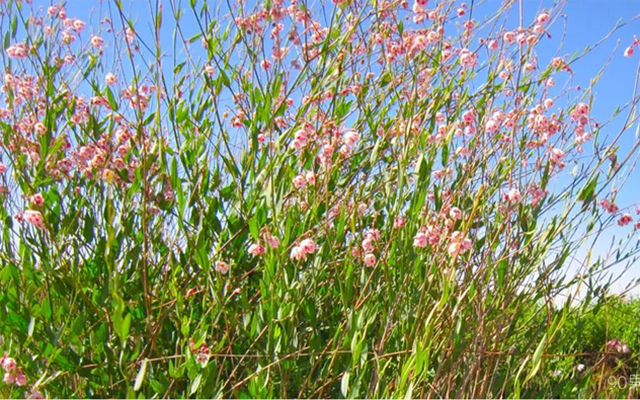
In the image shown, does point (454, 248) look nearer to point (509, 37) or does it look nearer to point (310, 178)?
point (310, 178)

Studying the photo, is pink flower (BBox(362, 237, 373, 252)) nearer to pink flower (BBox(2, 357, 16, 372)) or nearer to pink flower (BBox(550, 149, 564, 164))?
pink flower (BBox(550, 149, 564, 164))

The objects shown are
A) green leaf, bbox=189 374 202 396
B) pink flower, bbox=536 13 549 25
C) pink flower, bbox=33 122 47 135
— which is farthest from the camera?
pink flower, bbox=536 13 549 25

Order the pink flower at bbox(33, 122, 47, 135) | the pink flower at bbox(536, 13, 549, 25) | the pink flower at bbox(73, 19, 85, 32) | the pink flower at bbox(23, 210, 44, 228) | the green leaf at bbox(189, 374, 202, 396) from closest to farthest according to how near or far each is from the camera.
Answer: the green leaf at bbox(189, 374, 202, 396) < the pink flower at bbox(23, 210, 44, 228) < the pink flower at bbox(33, 122, 47, 135) < the pink flower at bbox(536, 13, 549, 25) < the pink flower at bbox(73, 19, 85, 32)

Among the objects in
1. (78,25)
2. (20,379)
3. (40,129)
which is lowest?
(20,379)

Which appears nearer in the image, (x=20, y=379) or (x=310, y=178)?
(x=20, y=379)

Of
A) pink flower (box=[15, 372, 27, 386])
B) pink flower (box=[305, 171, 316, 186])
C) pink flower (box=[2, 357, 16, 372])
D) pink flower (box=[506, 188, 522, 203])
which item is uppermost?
pink flower (box=[305, 171, 316, 186])

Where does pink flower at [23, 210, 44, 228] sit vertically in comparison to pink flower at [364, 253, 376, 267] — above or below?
above

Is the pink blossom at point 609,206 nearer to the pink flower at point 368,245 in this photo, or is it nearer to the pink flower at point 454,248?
the pink flower at point 454,248

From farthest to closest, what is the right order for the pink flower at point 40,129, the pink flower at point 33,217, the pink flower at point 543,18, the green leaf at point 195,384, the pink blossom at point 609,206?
the pink flower at point 543,18
the pink flower at point 40,129
the pink blossom at point 609,206
the pink flower at point 33,217
the green leaf at point 195,384

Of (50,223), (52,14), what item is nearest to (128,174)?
(50,223)

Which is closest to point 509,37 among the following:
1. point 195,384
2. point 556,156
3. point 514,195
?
point 556,156

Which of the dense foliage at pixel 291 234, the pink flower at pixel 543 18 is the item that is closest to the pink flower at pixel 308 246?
the dense foliage at pixel 291 234

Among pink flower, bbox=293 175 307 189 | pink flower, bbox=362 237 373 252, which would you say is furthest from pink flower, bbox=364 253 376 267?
pink flower, bbox=293 175 307 189

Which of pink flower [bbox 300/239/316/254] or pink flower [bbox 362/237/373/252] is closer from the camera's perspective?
pink flower [bbox 300/239/316/254]
